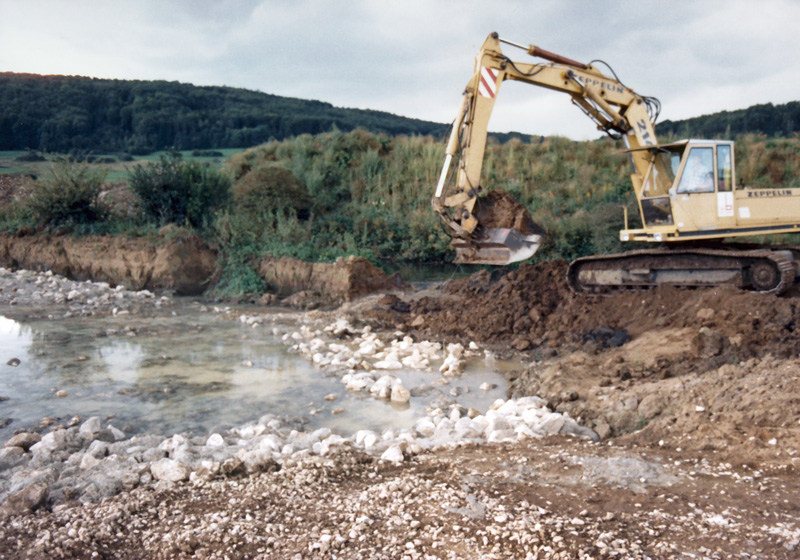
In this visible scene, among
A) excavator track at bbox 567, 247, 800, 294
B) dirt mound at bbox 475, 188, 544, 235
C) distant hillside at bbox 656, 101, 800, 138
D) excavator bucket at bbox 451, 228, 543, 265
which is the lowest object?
excavator track at bbox 567, 247, 800, 294

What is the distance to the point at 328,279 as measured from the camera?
12758mm

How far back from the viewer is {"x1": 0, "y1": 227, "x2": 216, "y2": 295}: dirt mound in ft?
46.1

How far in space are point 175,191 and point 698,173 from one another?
484 inches

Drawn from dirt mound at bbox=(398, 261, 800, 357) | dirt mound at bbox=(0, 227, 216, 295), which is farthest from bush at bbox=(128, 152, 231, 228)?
dirt mound at bbox=(398, 261, 800, 357)

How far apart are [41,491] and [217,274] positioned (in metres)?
10.9

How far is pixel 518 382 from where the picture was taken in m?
6.84

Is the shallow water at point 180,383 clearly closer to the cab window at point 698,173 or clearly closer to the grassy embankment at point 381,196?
the cab window at point 698,173

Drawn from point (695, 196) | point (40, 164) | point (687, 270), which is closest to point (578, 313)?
point (687, 270)

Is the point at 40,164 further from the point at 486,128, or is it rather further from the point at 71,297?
the point at 486,128

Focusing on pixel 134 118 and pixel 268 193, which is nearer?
pixel 268 193

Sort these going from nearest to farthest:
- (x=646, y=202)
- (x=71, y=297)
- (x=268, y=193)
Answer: (x=646, y=202) → (x=71, y=297) → (x=268, y=193)

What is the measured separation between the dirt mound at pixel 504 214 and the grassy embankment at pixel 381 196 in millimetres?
2781

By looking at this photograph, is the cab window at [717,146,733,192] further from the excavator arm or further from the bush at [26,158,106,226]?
the bush at [26,158,106,226]

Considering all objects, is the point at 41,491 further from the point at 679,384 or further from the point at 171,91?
the point at 171,91
